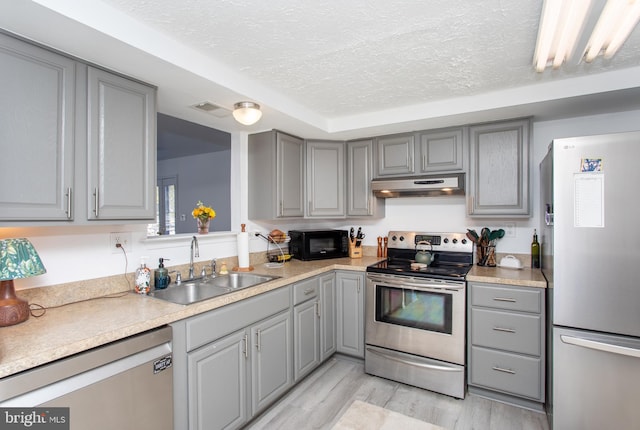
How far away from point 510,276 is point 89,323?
262 cm

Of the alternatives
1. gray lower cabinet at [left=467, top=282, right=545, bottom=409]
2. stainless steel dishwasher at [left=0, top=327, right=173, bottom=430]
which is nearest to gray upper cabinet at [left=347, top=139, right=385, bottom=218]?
gray lower cabinet at [left=467, top=282, right=545, bottom=409]

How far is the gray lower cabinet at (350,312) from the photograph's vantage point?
9.61 feet

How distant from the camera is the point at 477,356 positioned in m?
2.44

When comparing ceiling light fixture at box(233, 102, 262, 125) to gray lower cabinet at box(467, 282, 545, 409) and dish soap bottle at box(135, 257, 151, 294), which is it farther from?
gray lower cabinet at box(467, 282, 545, 409)

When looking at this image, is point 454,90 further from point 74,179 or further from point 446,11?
point 74,179

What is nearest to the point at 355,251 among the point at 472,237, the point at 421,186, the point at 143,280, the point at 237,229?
the point at 421,186

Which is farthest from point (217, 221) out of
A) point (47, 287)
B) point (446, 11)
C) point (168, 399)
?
point (446, 11)

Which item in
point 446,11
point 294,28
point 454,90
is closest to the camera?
point 446,11

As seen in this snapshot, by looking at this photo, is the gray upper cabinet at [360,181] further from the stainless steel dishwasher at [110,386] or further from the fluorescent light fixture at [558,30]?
the stainless steel dishwasher at [110,386]

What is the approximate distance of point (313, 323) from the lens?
2.72 metres

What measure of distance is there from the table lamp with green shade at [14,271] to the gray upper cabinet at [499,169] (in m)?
2.89

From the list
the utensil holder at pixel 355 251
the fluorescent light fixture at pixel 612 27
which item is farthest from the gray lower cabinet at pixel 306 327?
the fluorescent light fixture at pixel 612 27

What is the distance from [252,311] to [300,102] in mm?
1625

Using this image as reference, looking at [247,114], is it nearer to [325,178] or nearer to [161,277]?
[161,277]
